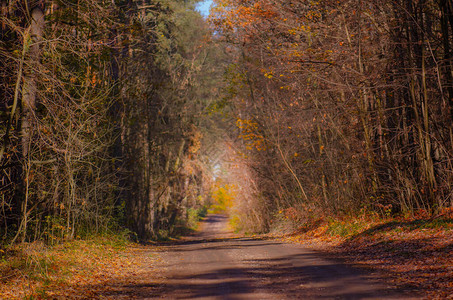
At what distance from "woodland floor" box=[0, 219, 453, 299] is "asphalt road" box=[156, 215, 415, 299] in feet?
0.46

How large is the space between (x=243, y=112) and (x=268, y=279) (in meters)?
19.9

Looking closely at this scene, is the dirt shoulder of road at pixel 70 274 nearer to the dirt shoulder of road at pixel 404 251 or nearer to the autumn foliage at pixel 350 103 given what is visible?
the dirt shoulder of road at pixel 404 251

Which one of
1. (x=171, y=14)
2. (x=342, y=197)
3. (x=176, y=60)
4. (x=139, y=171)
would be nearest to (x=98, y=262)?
(x=342, y=197)

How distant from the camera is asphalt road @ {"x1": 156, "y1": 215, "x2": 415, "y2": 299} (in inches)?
294

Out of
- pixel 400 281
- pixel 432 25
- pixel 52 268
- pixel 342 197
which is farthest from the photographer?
pixel 342 197

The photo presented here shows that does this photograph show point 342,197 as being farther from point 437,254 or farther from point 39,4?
point 39,4

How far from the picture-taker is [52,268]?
32.8ft

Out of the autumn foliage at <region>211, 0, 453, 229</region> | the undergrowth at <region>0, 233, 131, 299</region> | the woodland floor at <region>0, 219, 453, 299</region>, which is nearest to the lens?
the woodland floor at <region>0, 219, 453, 299</region>

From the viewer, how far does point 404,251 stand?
1054 cm

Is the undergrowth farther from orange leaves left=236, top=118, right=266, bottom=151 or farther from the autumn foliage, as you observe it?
orange leaves left=236, top=118, right=266, bottom=151

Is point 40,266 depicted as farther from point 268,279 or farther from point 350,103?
point 350,103

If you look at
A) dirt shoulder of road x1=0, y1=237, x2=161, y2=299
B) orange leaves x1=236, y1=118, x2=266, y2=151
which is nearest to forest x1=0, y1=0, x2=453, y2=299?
dirt shoulder of road x1=0, y1=237, x2=161, y2=299

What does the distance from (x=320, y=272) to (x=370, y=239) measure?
14.4 ft

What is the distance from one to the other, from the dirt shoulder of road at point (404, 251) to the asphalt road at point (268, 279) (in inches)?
20.7
